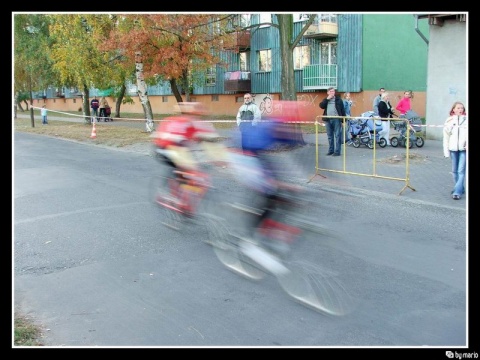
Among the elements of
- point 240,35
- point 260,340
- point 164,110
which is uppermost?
point 240,35

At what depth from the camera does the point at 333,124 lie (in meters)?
15.1

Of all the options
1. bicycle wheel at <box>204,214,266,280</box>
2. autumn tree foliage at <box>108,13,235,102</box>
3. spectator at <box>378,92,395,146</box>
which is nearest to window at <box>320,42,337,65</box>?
autumn tree foliage at <box>108,13,235,102</box>

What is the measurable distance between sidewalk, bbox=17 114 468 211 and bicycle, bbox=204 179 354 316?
1762 millimetres

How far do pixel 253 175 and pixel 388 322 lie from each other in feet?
6.66

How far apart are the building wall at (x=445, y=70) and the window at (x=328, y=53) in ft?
49.2

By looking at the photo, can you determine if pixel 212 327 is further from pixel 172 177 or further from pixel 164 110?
pixel 164 110

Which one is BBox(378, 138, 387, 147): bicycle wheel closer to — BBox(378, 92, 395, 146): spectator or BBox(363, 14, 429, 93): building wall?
BBox(378, 92, 395, 146): spectator

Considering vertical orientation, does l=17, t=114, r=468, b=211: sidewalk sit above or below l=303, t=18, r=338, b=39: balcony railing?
below

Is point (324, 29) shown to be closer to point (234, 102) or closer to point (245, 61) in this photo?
point (245, 61)

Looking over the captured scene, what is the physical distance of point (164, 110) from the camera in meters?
49.3

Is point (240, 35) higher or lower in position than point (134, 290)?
higher

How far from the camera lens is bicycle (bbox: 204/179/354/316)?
5.60 m

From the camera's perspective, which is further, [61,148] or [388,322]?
[61,148]

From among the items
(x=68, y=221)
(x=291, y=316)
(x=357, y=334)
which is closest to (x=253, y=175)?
(x=291, y=316)
